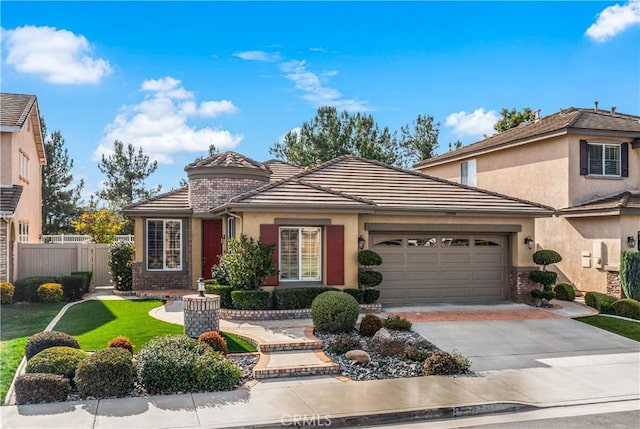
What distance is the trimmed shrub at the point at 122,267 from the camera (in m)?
20.5

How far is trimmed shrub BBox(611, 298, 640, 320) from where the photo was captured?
1587cm

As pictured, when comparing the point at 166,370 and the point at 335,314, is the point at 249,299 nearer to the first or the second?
the point at 335,314

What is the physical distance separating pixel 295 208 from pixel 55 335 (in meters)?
7.03

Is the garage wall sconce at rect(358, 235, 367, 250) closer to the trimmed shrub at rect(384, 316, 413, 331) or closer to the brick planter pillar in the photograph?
the trimmed shrub at rect(384, 316, 413, 331)

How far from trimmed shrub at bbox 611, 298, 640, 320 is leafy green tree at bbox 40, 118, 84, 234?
108 feet

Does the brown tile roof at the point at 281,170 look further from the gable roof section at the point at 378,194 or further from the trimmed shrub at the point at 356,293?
the trimmed shrub at the point at 356,293

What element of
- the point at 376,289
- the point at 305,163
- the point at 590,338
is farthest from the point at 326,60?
the point at 305,163

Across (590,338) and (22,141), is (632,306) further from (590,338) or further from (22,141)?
(22,141)

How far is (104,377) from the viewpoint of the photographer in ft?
28.5

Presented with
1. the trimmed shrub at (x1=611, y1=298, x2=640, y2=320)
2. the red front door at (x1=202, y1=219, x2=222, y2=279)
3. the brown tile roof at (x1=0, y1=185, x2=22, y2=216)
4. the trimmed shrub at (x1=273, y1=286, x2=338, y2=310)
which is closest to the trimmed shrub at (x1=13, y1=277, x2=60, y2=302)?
the brown tile roof at (x1=0, y1=185, x2=22, y2=216)

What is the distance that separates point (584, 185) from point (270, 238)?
41.5 feet

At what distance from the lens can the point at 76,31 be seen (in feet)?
43.7

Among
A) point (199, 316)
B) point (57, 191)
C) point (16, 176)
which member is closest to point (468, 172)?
point (199, 316)

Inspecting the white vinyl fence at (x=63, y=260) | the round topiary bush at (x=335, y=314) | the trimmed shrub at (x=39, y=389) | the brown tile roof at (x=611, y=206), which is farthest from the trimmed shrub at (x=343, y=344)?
the white vinyl fence at (x=63, y=260)
